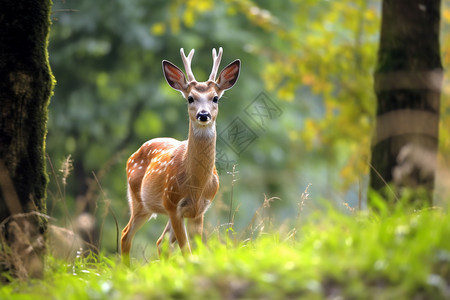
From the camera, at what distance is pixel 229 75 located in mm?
6766

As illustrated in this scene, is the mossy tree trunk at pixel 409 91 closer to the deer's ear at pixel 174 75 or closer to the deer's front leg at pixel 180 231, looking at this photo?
the deer's front leg at pixel 180 231

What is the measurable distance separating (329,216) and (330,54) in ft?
27.0

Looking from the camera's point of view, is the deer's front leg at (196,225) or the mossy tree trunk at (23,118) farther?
the deer's front leg at (196,225)

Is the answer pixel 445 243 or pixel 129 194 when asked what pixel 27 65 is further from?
pixel 445 243

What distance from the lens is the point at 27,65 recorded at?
199 inches

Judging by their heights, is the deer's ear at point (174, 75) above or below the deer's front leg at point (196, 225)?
above

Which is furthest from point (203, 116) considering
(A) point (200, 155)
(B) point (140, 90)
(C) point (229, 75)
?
(B) point (140, 90)

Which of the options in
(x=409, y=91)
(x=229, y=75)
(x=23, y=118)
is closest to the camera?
(x=23, y=118)

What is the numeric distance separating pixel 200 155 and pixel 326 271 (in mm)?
3015

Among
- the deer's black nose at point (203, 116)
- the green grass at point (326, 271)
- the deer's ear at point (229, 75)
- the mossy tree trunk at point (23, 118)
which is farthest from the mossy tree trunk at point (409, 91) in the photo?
the mossy tree trunk at point (23, 118)

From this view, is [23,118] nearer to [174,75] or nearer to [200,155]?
[200,155]

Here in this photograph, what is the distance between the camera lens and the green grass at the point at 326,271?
3.30 metres

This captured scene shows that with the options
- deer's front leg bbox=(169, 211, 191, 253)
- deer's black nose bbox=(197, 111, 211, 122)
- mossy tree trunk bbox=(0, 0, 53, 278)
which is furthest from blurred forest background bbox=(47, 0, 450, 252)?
mossy tree trunk bbox=(0, 0, 53, 278)

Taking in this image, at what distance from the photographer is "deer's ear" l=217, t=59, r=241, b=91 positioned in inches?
265
